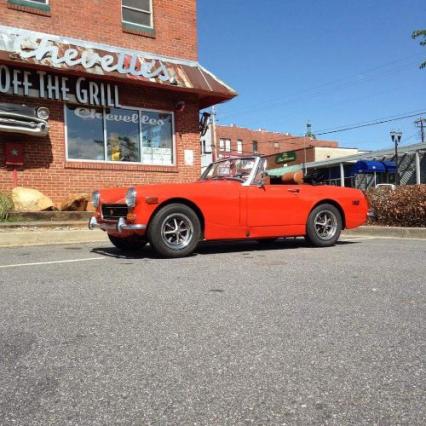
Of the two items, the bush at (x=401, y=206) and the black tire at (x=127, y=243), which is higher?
the bush at (x=401, y=206)

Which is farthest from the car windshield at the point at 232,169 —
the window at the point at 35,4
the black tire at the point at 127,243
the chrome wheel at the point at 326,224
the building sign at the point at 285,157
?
the building sign at the point at 285,157

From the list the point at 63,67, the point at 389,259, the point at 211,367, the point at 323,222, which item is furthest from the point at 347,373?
the point at 63,67

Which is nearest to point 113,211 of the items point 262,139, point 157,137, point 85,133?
point 85,133

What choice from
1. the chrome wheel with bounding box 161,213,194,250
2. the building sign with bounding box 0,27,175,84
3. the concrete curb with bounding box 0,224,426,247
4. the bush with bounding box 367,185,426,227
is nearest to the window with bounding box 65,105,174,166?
the building sign with bounding box 0,27,175,84

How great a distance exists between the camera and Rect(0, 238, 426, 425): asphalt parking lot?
2.07 meters

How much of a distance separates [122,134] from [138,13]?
3.34m

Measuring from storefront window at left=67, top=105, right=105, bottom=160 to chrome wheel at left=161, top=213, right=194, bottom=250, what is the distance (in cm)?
631

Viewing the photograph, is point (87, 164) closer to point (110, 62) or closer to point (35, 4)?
point (110, 62)

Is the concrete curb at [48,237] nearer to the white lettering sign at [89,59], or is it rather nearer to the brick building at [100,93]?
the brick building at [100,93]

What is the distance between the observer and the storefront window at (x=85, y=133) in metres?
11.8

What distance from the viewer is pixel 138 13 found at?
1312 centimetres

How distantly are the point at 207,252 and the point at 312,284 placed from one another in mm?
2821

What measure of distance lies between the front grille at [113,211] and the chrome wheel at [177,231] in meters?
0.59

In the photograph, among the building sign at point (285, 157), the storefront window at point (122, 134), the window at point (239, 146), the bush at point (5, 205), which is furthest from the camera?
the window at point (239, 146)
